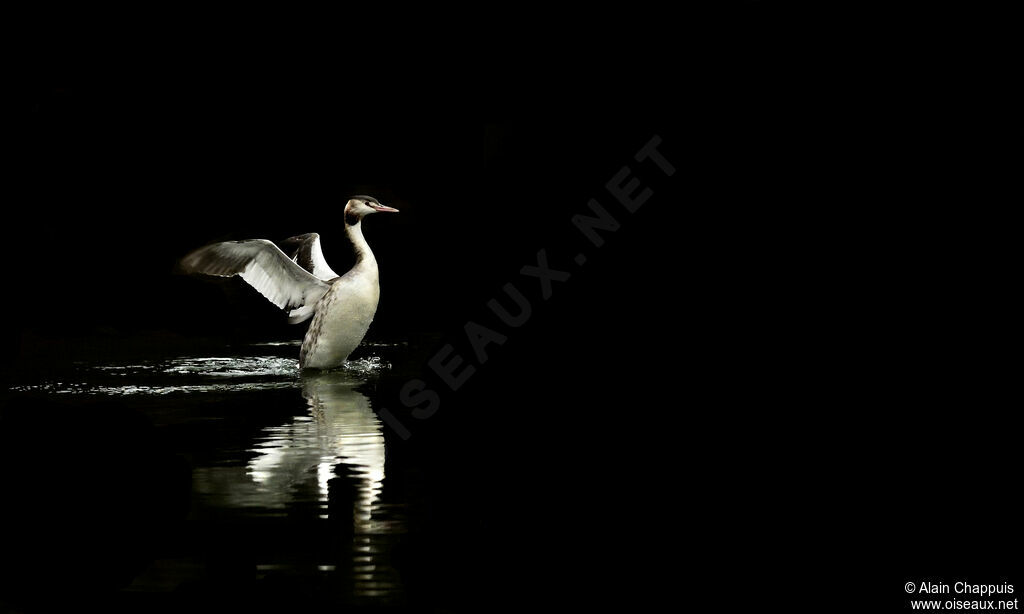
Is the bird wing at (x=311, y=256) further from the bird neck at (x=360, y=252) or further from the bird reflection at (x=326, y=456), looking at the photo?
the bird reflection at (x=326, y=456)

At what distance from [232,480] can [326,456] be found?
0.49 metres

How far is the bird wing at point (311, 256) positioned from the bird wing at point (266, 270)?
44 cm

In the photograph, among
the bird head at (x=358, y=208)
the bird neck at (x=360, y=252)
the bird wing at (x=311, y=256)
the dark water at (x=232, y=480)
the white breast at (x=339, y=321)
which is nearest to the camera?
the dark water at (x=232, y=480)

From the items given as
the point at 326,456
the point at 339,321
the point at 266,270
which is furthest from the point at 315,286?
the point at 326,456

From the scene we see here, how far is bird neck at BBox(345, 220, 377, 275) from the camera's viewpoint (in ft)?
27.8

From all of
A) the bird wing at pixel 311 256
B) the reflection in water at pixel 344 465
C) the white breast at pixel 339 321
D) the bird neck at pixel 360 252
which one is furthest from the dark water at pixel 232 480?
the bird wing at pixel 311 256

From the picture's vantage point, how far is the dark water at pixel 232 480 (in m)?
3.16

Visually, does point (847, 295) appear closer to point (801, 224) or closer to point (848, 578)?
point (801, 224)

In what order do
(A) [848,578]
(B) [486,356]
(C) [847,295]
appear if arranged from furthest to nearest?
1. (B) [486,356]
2. (C) [847,295]
3. (A) [848,578]

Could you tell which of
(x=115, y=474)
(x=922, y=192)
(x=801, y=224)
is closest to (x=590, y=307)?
(x=801, y=224)

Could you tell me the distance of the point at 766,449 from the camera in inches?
195

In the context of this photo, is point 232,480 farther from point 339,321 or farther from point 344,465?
point 339,321

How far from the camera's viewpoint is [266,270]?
848cm

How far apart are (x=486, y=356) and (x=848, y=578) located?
16.7ft
